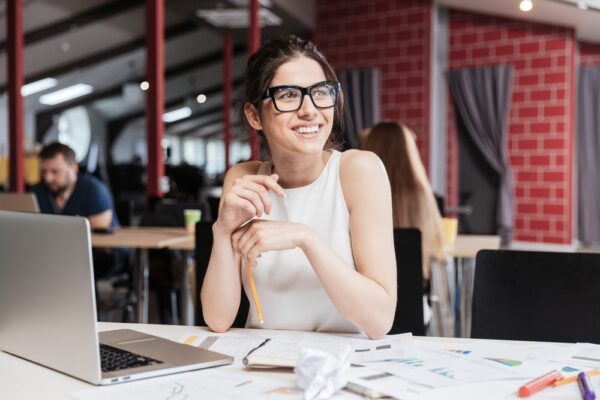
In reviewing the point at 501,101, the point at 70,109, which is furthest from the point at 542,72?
the point at 70,109

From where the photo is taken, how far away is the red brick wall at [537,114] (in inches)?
310

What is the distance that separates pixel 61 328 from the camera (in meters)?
1.10

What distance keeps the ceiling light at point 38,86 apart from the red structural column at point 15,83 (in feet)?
0.30

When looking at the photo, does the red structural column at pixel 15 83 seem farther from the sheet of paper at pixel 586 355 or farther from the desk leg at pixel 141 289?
the sheet of paper at pixel 586 355

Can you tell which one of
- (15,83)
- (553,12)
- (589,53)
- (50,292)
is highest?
(553,12)

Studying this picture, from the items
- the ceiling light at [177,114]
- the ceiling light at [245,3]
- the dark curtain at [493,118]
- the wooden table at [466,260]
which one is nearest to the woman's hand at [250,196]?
the wooden table at [466,260]

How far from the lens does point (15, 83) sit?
19.0ft

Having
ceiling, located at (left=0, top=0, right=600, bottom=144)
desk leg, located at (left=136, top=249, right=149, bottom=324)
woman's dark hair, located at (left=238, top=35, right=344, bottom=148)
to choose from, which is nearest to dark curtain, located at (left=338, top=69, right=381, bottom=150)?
ceiling, located at (left=0, top=0, right=600, bottom=144)

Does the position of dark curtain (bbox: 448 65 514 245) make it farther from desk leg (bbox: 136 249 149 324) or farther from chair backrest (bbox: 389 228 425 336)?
chair backrest (bbox: 389 228 425 336)

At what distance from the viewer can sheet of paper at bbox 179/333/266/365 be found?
1307mm

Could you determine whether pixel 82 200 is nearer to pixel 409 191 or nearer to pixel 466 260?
pixel 409 191

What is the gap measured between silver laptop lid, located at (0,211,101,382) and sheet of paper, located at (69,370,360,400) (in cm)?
5

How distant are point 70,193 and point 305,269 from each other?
2982mm

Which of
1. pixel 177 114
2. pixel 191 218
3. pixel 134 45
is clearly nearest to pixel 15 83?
pixel 134 45
